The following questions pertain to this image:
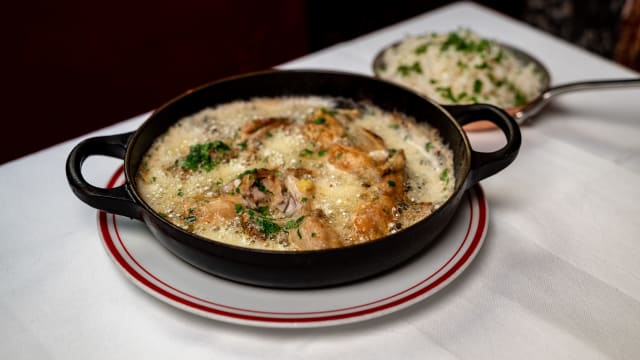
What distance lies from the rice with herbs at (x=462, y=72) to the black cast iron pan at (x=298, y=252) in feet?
1.22

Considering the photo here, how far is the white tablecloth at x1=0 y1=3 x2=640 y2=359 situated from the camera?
4.54 feet

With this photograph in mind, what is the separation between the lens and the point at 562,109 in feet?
7.64

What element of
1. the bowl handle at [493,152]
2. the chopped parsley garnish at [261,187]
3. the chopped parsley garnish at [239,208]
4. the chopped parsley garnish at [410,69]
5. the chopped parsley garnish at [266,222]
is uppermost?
the bowl handle at [493,152]

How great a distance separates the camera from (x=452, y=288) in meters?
1.54

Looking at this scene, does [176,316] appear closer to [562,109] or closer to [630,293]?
[630,293]

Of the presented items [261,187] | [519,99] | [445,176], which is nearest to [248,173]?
[261,187]

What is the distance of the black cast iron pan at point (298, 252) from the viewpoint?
1.32m

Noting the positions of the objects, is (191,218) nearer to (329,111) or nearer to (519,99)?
(329,111)

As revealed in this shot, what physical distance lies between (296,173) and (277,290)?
0.39 metres

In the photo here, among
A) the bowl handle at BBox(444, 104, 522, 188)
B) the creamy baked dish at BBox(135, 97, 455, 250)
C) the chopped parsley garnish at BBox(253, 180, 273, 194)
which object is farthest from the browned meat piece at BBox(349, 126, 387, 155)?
the chopped parsley garnish at BBox(253, 180, 273, 194)

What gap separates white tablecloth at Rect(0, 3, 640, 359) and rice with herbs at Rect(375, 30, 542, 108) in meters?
0.21

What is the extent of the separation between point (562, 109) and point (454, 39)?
0.48 metres

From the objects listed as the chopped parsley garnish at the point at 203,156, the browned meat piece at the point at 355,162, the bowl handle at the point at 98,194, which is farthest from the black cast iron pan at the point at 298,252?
the browned meat piece at the point at 355,162

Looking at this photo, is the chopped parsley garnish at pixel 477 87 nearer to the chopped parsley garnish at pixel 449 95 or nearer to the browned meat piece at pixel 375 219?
the chopped parsley garnish at pixel 449 95
